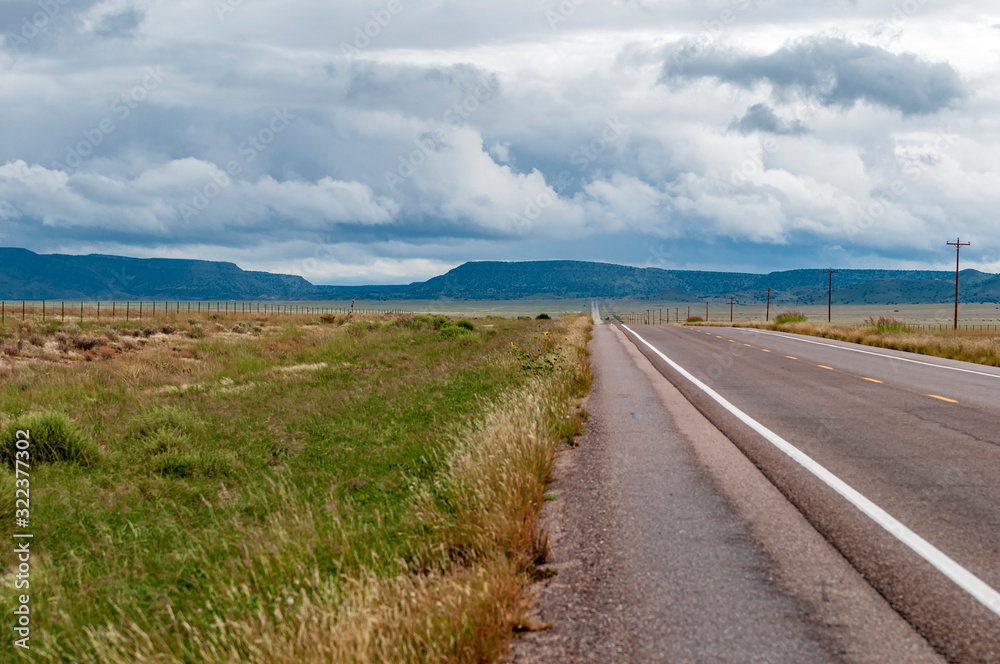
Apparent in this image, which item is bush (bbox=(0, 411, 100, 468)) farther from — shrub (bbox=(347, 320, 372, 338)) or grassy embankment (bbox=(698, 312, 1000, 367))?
shrub (bbox=(347, 320, 372, 338))

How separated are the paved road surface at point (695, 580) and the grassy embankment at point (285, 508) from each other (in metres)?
0.39

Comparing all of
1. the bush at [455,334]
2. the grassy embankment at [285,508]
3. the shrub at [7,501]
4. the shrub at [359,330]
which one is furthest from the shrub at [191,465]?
the shrub at [359,330]

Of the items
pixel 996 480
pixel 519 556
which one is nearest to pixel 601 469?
pixel 519 556

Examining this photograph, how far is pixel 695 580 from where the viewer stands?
14.3 feet

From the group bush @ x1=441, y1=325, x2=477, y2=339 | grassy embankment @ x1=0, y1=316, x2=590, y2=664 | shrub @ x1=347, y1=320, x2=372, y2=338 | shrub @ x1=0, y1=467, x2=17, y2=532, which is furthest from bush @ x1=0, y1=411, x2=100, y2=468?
bush @ x1=441, y1=325, x2=477, y2=339

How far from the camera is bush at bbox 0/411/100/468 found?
1066 centimetres

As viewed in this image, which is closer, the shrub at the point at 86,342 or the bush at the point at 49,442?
the bush at the point at 49,442

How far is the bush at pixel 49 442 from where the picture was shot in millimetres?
10656

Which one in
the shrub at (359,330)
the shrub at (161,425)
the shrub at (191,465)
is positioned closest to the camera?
the shrub at (191,465)

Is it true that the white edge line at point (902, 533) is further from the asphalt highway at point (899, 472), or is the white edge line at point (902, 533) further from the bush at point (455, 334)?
the bush at point (455, 334)

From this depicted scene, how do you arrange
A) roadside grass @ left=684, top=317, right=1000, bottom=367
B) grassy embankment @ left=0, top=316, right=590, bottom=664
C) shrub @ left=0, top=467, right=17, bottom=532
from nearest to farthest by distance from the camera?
grassy embankment @ left=0, top=316, right=590, bottom=664
shrub @ left=0, top=467, right=17, bottom=532
roadside grass @ left=684, top=317, right=1000, bottom=367

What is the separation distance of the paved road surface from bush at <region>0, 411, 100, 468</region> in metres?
8.26

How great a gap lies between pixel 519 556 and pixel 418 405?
1082 centimetres

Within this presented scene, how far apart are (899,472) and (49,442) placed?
12065 mm
